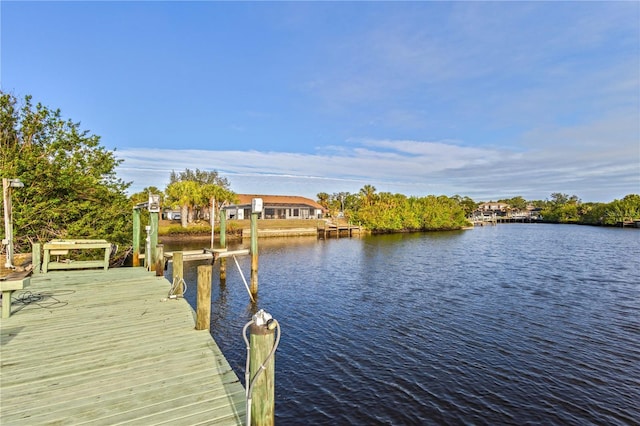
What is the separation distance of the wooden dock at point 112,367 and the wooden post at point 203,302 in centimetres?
27

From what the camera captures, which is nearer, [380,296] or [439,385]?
[439,385]

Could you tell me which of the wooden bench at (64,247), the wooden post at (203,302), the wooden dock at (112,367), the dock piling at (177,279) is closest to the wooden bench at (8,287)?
the wooden dock at (112,367)

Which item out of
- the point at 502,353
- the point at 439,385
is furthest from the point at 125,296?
the point at 502,353

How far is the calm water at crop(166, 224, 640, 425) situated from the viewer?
7242 millimetres

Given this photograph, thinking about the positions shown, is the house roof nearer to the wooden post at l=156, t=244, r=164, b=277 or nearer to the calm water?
the calm water

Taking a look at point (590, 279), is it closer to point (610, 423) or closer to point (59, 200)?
point (610, 423)

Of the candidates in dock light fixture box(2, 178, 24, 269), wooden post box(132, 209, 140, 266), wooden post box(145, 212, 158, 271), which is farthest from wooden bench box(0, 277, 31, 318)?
wooden post box(132, 209, 140, 266)

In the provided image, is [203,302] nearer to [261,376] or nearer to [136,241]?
[261,376]

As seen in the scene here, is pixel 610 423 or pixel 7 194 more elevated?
pixel 7 194

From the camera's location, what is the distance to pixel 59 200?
14508 mm

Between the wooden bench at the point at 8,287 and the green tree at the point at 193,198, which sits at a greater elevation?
the green tree at the point at 193,198

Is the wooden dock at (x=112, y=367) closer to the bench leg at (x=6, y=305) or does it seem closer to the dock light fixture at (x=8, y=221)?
the bench leg at (x=6, y=305)

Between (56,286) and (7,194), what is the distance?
167 inches

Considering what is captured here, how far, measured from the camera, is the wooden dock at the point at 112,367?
3645 mm
